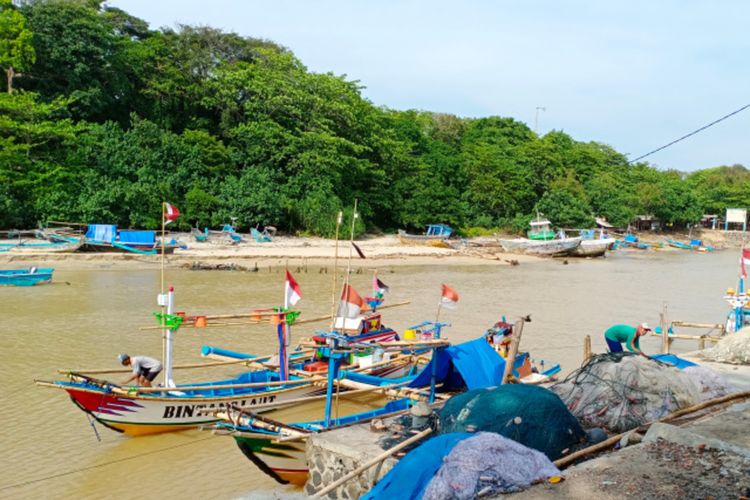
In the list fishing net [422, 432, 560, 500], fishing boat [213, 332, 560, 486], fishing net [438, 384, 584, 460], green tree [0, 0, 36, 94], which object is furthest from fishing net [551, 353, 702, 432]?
green tree [0, 0, 36, 94]

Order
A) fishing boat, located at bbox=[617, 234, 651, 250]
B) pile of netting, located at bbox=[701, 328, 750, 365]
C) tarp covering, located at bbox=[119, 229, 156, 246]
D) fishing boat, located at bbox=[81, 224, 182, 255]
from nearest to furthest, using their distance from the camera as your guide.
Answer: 1. pile of netting, located at bbox=[701, 328, 750, 365]
2. fishing boat, located at bbox=[81, 224, 182, 255]
3. tarp covering, located at bbox=[119, 229, 156, 246]
4. fishing boat, located at bbox=[617, 234, 651, 250]

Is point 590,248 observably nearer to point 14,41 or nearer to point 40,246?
point 40,246

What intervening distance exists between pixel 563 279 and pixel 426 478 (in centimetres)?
3085

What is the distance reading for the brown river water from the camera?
361 inches

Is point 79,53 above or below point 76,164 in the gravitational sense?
above

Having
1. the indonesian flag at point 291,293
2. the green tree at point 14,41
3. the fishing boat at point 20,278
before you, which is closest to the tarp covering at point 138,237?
the fishing boat at point 20,278

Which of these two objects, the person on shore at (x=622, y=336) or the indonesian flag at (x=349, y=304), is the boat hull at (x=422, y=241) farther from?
the indonesian flag at (x=349, y=304)

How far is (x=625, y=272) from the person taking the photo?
40.5 meters

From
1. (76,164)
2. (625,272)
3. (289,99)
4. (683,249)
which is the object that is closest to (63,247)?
(76,164)

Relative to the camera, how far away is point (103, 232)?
3238cm

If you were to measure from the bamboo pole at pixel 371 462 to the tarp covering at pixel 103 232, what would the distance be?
92.4 ft

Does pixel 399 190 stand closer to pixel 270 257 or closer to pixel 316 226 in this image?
pixel 316 226

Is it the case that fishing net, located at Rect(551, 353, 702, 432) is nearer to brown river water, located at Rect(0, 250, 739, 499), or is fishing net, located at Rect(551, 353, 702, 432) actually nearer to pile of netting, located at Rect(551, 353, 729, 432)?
pile of netting, located at Rect(551, 353, 729, 432)

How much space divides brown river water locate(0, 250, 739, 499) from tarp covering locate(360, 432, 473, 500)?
211 centimetres
